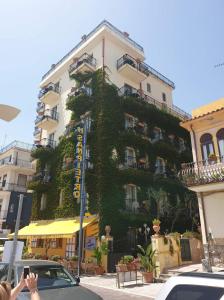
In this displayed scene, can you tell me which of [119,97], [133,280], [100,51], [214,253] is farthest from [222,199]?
[100,51]

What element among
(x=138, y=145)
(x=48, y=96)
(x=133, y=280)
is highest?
(x=48, y=96)

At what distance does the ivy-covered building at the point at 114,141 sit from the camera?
26.0 metres

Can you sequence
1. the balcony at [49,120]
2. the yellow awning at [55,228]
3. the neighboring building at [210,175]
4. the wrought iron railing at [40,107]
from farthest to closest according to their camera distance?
the wrought iron railing at [40,107] < the balcony at [49,120] < the yellow awning at [55,228] < the neighboring building at [210,175]

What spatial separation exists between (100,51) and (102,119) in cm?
896

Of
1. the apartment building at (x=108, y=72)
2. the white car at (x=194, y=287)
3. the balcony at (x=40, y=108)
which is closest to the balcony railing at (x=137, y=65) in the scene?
the apartment building at (x=108, y=72)

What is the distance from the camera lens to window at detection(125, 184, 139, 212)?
25906 mm

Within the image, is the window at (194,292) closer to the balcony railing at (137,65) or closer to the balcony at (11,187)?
the balcony railing at (137,65)

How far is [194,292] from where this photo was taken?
3508 millimetres

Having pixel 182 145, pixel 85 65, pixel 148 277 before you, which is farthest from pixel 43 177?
pixel 148 277

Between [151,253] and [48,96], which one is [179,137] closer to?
[48,96]

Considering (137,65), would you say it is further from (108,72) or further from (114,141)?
(114,141)

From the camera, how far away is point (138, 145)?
28.9m

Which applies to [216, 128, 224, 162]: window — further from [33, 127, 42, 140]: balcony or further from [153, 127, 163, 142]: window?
[33, 127, 42, 140]: balcony

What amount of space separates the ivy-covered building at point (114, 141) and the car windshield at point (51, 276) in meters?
15.5
